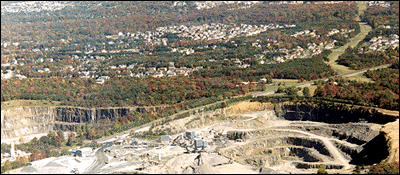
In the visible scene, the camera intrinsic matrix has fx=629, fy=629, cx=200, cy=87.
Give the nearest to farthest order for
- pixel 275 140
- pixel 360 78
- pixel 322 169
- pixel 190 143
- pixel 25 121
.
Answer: pixel 322 169
pixel 190 143
pixel 275 140
pixel 25 121
pixel 360 78

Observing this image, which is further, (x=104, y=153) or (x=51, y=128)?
(x=51, y=128)

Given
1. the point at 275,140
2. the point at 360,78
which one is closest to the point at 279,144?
the point at 275,140

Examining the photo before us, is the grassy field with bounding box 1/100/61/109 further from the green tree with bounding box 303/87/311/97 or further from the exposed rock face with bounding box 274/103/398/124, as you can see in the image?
the green tree with bounding box 303/87/311/97

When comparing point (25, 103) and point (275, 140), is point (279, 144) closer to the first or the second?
point (275, 140)

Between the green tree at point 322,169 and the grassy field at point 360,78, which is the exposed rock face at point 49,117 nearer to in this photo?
the grassy field at point 360,78

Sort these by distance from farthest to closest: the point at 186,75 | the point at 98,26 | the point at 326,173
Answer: the point at 98,26
the point at 186,75
the point at 326,173

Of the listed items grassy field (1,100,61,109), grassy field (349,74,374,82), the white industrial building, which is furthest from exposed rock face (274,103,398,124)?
grassy field (1,100,61,109)

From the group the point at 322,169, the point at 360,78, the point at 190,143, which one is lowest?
the point at 190,143

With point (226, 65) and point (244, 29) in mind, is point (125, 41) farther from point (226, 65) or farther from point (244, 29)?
point (226, 65)

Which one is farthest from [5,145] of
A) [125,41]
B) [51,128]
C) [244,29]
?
[244,29]
